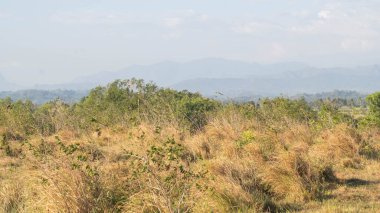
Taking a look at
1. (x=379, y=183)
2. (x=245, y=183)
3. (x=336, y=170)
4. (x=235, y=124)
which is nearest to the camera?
(x=245, y=183)

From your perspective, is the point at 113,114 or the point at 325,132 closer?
the point at 325,132

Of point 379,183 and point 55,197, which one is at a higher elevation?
point 55,197

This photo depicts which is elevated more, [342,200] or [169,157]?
[169,157]

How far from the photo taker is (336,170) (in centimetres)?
1146

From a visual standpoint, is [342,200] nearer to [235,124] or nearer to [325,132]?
[325,132]

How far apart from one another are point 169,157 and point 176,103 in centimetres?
1593

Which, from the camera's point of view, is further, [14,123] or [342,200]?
[14,123]

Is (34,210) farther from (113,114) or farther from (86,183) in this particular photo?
(113,114)

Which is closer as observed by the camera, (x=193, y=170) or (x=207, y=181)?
(x=207, y=181)

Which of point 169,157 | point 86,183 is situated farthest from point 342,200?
point 86,183

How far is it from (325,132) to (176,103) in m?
10.9

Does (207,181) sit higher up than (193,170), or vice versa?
(207,181)

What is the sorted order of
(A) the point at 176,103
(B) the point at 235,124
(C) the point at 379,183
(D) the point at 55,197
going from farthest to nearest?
(A) the point at 176,103 → (B) the point at 235,124 → (C) the point at 379,183 → (D) the point at 55,197

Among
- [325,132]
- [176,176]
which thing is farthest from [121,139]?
[176,176]
